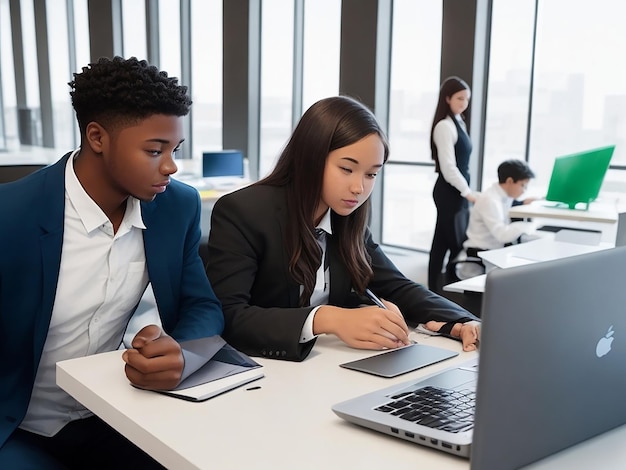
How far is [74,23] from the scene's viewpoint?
32.8 ft

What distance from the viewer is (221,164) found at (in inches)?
216

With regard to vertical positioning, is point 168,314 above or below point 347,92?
below

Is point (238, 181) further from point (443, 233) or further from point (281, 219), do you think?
point (281, 219)

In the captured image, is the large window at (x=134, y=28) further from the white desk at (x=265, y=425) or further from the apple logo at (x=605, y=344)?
the apple logo at (x=605, y=344)

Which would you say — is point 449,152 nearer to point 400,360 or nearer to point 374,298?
point 374,298

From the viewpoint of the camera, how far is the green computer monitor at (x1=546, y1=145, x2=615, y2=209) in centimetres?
380

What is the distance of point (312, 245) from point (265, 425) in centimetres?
63

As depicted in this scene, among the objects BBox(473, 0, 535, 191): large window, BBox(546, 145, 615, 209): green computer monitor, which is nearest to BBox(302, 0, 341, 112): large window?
BBox(473, 0, 535, 191): large window

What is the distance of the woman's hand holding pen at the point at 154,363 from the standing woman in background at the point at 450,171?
11.3 feet

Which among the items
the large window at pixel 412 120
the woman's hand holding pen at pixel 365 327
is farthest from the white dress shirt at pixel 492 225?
the woman's hand holding pen at pixel 365 327

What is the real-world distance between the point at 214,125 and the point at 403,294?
20.0ft

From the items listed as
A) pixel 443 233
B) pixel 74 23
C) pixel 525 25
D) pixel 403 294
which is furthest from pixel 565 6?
pixel 74 23

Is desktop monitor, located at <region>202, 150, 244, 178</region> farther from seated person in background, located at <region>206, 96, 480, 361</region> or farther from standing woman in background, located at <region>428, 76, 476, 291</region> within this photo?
seated person in background, located at <region>206, 96, 480, 361</region>

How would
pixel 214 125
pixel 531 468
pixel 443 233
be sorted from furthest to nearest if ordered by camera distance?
pixel 214 125
pixel 443 233
pixel 531 468
